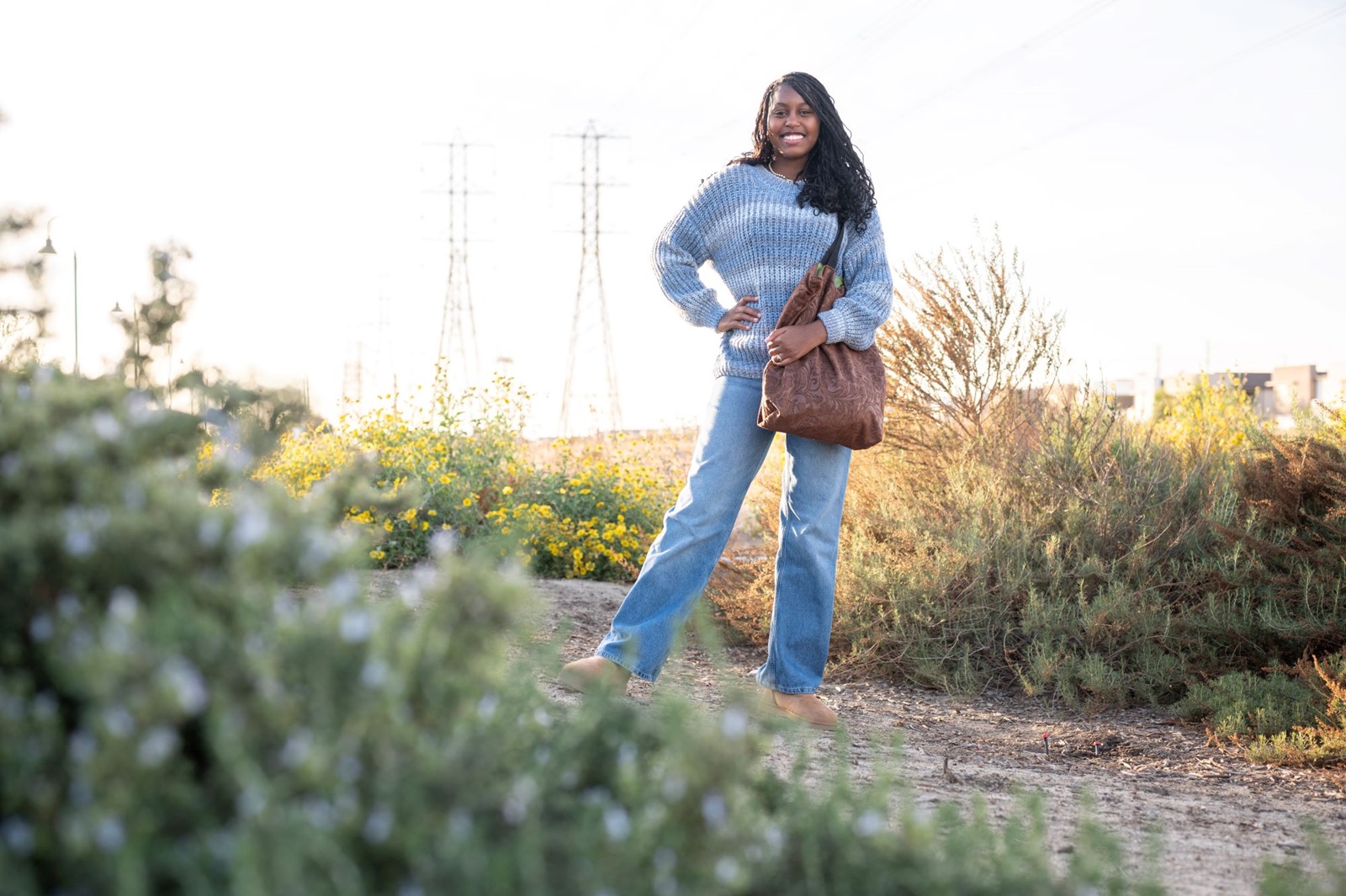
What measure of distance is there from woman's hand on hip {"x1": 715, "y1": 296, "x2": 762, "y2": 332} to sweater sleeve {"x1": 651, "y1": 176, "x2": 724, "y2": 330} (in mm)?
138

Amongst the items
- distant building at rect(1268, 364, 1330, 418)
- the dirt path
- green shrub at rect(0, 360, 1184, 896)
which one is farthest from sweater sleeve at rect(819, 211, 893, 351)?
distant building at rect(1268, 364, 1330, 418)

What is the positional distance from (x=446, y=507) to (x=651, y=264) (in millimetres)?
3858

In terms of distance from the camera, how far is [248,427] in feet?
5.59

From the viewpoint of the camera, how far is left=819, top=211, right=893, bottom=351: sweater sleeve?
3.57 m

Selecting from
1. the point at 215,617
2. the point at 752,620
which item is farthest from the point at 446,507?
the point at 215,617

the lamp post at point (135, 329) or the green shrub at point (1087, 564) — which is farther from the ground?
the lamp post at point (135, 329)

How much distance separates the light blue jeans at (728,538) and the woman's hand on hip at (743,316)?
0.56ft

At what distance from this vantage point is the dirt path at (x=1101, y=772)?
2631 millimetres

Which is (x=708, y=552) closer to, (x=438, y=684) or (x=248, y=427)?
(x=248, y=427)

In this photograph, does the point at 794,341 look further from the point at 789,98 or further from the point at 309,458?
the point at 309,458

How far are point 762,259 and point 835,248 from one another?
0.24 metres

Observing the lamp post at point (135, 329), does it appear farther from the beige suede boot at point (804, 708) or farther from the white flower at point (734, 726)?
the beige suede boot at point (804, 708)

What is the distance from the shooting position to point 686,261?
3924 mm

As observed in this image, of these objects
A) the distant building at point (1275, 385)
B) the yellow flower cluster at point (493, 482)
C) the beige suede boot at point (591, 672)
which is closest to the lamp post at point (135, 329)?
the beige suede boot at point (591, 672)
